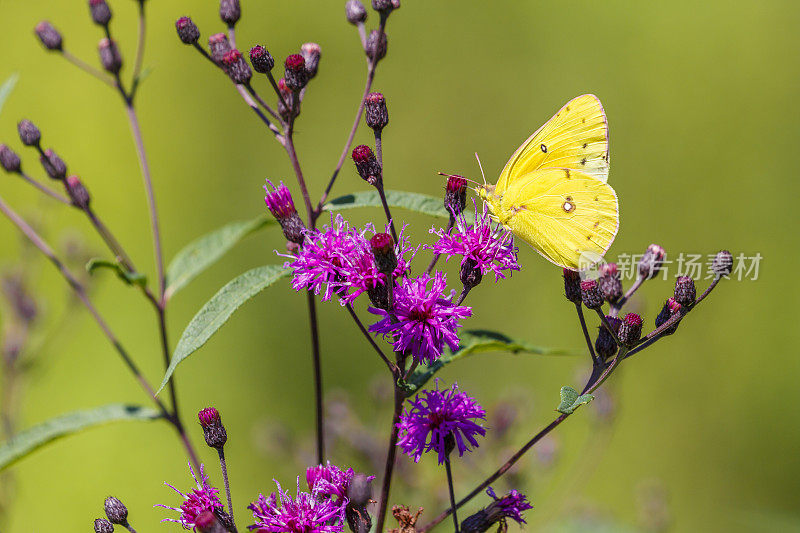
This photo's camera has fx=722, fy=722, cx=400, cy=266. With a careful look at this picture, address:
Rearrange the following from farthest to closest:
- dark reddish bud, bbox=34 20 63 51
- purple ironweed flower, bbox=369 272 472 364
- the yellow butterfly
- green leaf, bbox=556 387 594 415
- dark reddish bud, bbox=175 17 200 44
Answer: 1. dark reddish bud, bbox=34 20 63 51
2. the yellow butterfly
3. dark reddish bud, bbox=175 17 200 44
4. purple ironweed flower, bbox=369 272 472 364
5. green leaf, bbox=556 387 594 415

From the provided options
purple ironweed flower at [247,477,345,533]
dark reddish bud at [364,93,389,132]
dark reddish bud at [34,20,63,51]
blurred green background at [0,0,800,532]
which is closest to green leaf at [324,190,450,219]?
dark reddish bud at [364,93,389,132]

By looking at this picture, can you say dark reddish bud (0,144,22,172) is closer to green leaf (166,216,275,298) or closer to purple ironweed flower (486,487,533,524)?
green leaf (166,216,275,298)

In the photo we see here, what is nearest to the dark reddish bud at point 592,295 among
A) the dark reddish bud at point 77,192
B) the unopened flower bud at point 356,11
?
the unopened flower bud at point 356,11

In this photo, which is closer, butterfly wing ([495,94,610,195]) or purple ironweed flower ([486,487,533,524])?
purple ironweed flower ([486,487,533,524])

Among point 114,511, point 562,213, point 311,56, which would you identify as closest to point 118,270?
point 114,511

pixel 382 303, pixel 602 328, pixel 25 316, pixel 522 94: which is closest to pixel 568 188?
pixel 602 328

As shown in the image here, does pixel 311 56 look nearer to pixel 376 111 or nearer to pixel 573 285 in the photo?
pixel 376 111

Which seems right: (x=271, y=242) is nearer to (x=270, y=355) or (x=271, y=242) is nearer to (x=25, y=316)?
(x=270, y=355)
